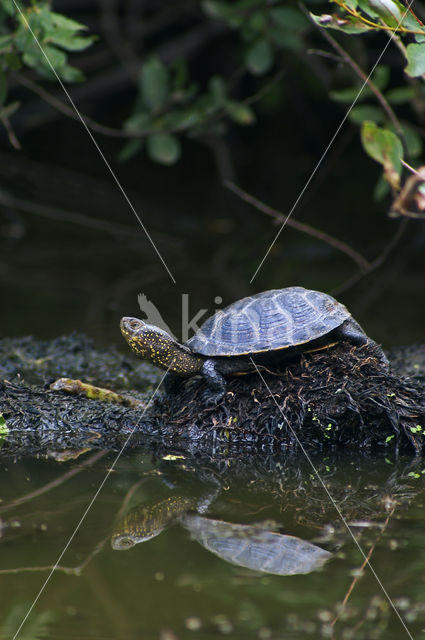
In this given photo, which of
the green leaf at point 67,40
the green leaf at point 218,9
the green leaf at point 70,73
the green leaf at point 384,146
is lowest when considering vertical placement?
the green leaf at point 384,146

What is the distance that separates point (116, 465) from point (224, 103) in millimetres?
5359

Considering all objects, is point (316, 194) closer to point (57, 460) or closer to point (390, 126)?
point (390, 126)

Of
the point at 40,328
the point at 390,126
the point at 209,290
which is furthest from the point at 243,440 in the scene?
the point at 390,126

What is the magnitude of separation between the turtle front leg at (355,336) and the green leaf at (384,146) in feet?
3.08

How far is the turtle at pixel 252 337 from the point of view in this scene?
14.9 ft

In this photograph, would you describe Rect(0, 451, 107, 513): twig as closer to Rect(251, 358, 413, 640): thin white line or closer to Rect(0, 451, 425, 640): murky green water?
Rect(0, 451, 425, 640): murky green water

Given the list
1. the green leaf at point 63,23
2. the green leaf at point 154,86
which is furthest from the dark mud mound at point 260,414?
the green leaf at point 154,86

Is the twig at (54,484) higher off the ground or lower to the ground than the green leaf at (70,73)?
lower

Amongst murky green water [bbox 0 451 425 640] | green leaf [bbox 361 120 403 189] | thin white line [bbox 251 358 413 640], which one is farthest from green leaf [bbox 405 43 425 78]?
murky green water [bbox 0 451 425 640]

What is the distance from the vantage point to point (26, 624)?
2.65m

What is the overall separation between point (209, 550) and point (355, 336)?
1.94 metres

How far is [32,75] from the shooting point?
9766 millimetres

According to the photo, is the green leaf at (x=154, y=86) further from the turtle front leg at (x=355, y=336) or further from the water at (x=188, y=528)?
the turtle front leg at (x=355, y=336)

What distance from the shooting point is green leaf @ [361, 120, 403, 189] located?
494 centimetres
